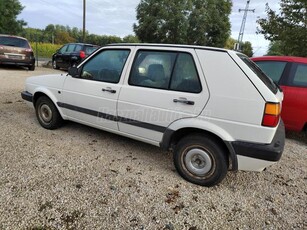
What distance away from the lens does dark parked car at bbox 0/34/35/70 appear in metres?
11.0

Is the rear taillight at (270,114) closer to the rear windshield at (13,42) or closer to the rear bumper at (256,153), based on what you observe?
the rear bumper at (256,153)

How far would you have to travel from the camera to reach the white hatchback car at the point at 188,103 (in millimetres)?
2566

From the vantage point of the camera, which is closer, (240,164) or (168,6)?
(240,164)

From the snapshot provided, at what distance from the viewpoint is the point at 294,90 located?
14.1 ft

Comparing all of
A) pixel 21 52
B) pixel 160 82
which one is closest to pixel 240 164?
pixel 160 82

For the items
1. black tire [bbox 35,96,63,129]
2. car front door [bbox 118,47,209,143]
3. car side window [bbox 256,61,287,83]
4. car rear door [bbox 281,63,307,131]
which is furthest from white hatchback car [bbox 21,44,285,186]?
car side window [bbox 256,61,287,83]

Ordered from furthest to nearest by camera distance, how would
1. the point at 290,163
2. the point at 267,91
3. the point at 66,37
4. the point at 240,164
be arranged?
the point at 66,37
the point at 290,163
the point at 240,164
the point at 267,91

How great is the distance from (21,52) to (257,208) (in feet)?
39.5

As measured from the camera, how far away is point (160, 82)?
3086 mm

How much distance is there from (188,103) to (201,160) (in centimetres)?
72

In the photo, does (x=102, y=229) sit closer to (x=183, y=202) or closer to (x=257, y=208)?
(x=183, y=202)

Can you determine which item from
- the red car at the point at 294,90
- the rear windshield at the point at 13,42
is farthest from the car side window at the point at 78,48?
the red car at the point at 294,90

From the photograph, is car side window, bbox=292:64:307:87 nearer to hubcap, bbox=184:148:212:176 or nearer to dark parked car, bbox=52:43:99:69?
hubcap, bbox=184:148:212:176

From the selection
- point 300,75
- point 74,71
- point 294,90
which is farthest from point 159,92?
point 300,75
